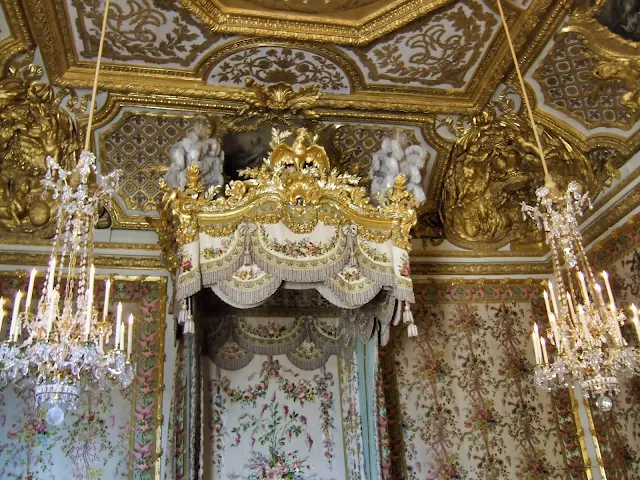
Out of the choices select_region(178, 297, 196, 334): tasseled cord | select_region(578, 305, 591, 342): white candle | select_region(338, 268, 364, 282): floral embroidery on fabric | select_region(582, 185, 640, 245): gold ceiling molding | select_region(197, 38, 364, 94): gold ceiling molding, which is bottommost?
select_region(578, 305, 591, 342): white candle

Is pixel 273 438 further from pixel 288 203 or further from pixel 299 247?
pixel 288 203

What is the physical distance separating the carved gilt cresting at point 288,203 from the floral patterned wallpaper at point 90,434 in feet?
4.43

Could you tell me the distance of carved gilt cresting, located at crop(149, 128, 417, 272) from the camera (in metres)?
4.46

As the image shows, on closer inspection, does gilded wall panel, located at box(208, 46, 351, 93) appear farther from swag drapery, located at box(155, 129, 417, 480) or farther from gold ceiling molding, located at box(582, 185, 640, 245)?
gold ceiling molding, located at box(582, 185, 640, 245)

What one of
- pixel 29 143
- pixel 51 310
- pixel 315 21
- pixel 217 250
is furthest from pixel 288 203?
pixel 29 143

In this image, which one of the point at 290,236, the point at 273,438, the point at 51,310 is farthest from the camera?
the point at 273,438

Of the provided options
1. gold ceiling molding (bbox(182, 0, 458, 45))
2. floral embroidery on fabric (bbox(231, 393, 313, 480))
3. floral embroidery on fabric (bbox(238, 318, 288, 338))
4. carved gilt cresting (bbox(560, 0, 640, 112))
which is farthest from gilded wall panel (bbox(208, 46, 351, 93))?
floral embroidery on fabric (bbox(231, 393, 313, 480))

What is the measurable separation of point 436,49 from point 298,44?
1.16 metres

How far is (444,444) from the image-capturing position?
5676mm

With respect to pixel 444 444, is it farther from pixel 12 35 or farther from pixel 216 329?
pixel 12 35

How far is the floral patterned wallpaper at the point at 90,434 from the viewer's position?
4.95 m

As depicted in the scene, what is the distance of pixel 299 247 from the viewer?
4488 mm

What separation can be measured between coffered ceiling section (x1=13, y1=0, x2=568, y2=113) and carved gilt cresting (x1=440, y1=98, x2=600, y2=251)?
0.48 m

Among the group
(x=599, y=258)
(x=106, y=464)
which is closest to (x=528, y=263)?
(x=599, y=258)
